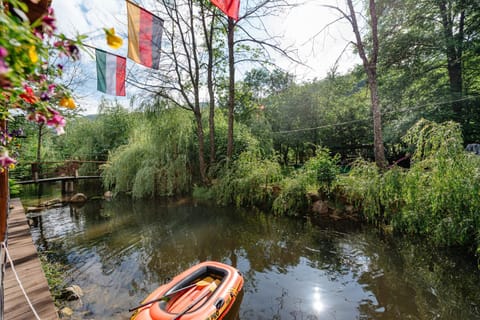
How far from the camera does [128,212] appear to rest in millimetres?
7688

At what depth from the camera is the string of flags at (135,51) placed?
5316 mm

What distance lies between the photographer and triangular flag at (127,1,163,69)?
5.30 m

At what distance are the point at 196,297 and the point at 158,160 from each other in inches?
291

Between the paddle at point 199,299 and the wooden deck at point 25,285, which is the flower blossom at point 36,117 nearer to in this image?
the wooden deck at point 25,285

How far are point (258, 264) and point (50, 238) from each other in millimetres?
5146

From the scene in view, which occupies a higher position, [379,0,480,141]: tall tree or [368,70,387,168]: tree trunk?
[379,0,480,141]: tall tree

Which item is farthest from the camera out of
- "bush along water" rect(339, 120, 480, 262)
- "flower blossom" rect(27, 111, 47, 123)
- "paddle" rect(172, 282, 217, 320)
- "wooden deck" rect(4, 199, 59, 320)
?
"bush along water" rect(339, 120, 480, 262)

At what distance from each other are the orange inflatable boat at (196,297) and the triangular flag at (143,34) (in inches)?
209

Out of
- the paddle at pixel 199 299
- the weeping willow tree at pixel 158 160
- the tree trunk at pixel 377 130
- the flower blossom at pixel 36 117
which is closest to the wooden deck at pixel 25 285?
the paddle at pixel 199 299

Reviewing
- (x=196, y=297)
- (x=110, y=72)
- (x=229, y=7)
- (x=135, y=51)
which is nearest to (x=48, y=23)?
(x=196, y=297)

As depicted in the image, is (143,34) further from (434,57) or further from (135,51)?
(434,57)

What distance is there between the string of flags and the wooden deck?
12.6 feet

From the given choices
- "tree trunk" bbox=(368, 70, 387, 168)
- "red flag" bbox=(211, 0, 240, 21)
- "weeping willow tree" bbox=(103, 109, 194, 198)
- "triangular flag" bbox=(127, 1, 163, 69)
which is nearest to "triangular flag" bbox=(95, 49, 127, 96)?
"triangular flag" bbox=(127, 1, 163, 69)

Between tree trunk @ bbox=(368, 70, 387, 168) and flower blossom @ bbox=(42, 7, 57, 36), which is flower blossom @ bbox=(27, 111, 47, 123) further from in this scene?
tree trunk @ bbox=(368, 70, 387, 168)
